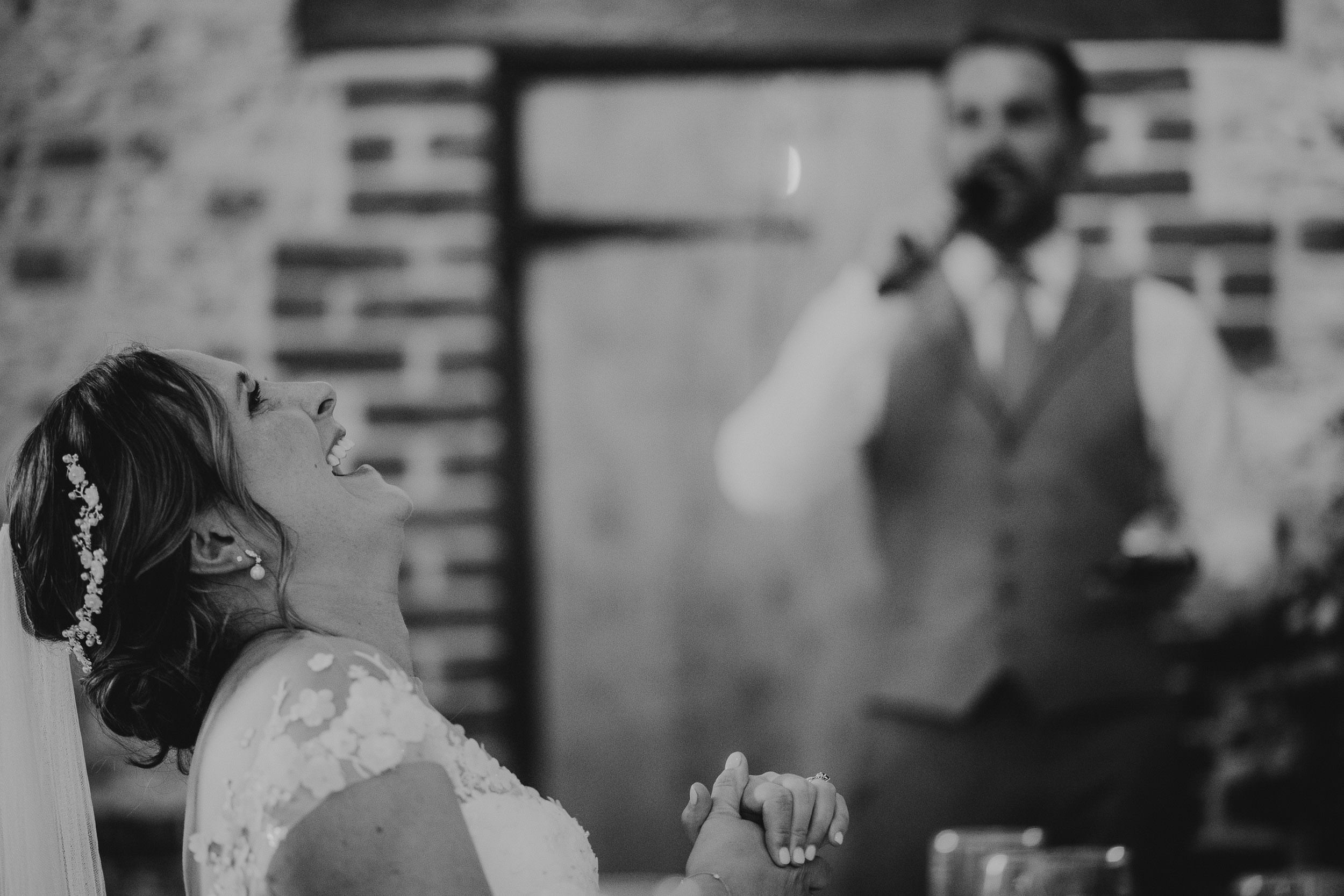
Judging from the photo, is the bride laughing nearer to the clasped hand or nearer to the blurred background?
the clasped hand

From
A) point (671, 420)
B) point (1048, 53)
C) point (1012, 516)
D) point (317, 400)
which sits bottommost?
point (1012, 516)

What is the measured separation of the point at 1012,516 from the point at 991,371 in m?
0.28

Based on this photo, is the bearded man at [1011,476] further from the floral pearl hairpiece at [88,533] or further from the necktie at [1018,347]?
the floral pearl hairpiece at [88,533]

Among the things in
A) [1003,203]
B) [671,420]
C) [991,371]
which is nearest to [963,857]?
[991,371]

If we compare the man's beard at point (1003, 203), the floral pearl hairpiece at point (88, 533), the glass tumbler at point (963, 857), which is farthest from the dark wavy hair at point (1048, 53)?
the floral pearl hairpiece at point (88, 533)

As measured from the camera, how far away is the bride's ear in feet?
5.14

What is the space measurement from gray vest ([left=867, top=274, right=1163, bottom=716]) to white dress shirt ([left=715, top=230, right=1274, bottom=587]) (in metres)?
→ 0.06

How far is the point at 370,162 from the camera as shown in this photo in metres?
3.56

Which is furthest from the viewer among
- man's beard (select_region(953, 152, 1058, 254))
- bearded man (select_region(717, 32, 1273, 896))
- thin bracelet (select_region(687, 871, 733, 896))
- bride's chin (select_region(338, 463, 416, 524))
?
A: man's beard (select_region(953, 152, 1058, 254))

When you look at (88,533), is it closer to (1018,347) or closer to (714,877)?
→ (714,877)

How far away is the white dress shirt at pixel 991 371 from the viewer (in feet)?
9.41

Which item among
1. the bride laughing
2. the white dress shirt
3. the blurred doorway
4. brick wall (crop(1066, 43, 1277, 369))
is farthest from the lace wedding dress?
brick wall (crop(1066, 43, 1277, 369))

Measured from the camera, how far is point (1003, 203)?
9.66ft

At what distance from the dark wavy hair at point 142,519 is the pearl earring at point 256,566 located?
0.02m
